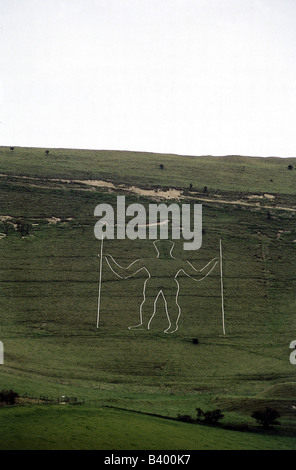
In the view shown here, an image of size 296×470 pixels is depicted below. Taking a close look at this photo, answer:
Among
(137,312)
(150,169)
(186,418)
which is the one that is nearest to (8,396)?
(186,418)

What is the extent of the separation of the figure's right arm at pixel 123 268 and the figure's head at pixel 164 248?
8.08ft

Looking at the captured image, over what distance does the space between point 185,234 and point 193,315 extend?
1020cm

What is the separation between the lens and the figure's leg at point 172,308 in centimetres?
4559

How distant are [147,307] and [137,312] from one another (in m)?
1.17

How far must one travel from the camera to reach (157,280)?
161ft

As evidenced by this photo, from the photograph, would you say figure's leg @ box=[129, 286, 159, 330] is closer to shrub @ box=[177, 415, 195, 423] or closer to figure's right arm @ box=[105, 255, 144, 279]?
figure's right arm @ box=[105, 255, 144, 279]

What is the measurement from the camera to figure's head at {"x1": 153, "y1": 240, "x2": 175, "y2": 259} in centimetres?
5103

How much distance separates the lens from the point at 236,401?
120 ft

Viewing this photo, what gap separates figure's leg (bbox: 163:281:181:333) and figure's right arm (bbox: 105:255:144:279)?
4.01 metres

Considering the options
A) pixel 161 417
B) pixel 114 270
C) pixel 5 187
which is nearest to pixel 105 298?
pixel 114 270

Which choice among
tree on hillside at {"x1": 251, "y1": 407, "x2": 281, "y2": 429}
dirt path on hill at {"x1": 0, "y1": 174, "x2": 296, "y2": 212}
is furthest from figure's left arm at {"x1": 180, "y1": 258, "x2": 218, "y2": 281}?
tree on hillside at {"x1": 251, "y1": 407, "x2": 281, "y2": 429}

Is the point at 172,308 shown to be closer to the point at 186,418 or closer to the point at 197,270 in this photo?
the point at 197,270

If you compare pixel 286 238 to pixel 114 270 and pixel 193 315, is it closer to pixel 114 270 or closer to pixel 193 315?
pixel 193 315

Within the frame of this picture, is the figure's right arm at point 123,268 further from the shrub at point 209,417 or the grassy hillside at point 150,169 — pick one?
the shrub at point 209,417
